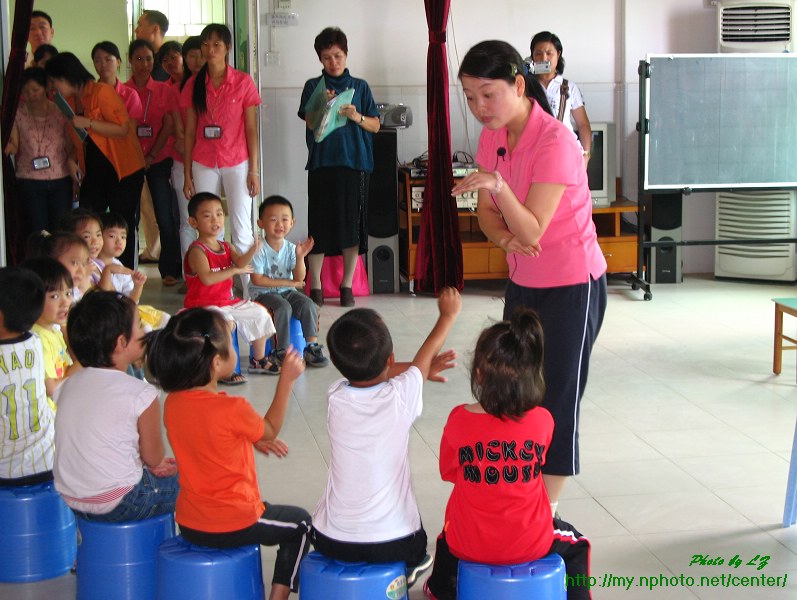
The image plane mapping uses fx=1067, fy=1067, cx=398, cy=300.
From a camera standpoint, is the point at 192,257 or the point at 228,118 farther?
the point at 228,118

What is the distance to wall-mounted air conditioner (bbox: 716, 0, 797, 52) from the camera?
24.0 ft

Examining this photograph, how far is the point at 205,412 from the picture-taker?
2461 mm

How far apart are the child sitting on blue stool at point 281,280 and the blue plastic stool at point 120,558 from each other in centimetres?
251

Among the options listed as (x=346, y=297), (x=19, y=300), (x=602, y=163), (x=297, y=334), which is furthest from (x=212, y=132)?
(x=19, y=300)

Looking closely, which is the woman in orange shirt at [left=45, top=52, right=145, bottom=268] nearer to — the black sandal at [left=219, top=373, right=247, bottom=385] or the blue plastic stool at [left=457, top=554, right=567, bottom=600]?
the black sandal at [left=219, top=373, right=247, bottom=385]

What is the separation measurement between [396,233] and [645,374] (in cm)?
254

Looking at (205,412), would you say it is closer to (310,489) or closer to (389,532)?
(389,532)

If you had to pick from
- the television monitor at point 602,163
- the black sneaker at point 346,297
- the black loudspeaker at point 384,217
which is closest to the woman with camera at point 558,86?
the television monitor at point 602,163

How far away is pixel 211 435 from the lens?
Answer: 2.45m

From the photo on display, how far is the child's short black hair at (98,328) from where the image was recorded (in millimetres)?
2664

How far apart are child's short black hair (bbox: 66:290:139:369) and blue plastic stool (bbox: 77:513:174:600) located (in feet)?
1.33

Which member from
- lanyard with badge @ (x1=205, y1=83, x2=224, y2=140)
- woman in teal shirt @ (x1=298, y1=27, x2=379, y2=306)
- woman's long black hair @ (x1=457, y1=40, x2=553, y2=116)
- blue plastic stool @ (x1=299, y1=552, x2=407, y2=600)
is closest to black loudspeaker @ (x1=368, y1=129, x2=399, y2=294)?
woman in teal shirt @ (x1=298, y1=27, x2=379, y2=306)

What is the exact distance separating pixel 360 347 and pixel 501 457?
40 centimetres

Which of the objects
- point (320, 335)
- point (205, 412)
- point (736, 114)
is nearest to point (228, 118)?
point (320, 335)
